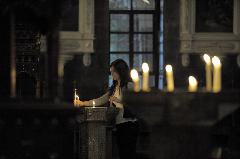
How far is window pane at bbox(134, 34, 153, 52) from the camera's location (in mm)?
14125

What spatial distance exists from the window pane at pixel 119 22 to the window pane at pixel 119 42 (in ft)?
0.46

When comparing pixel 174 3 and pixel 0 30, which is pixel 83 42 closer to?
pixel 174 3

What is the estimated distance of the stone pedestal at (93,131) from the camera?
10070 millimetres

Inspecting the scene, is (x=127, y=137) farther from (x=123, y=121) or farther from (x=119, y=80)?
(x=119, y=80)

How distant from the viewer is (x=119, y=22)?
14.1 m

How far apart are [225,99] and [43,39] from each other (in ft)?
26.3

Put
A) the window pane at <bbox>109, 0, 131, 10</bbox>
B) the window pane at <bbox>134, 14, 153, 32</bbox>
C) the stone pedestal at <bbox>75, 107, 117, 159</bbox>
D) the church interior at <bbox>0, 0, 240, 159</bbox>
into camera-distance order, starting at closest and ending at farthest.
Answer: the church interior at <bbox>0, 0, 240, 159</bbox>
the stone pedestal at <bbox>75, 107, 117, 159</bbox>
the window pane at <bbox>109, 0, 131, 10</bbox>
the window pane at <bbox>134, 14, 153, 32</bbox>

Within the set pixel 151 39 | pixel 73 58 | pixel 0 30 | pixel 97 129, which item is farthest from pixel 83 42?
pixel 0 30

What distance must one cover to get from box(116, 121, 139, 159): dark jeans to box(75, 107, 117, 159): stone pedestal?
90 cm

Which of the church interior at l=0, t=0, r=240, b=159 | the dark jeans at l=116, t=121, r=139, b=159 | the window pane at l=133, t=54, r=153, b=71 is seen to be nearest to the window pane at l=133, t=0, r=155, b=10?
the church interior at l=0, t=0, r=240, b=159

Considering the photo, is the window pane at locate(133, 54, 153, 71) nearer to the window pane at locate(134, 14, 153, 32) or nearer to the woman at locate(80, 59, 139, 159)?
the window pane at locate(134, 14, 153, 32)

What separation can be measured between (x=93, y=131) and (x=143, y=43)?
14.2 ft

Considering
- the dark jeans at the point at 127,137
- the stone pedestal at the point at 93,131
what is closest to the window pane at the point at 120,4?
the stone pedestal at the point at 93,131

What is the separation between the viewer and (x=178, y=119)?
5695mm
